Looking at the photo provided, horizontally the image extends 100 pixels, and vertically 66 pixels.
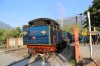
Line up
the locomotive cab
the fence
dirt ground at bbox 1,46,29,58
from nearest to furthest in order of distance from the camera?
the locomotive cab
dirt ground at bbox 1,46,29,58
the fence

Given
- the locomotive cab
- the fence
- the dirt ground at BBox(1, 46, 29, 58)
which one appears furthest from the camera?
the fence

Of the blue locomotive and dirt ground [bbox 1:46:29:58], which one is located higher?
the blue locomotive

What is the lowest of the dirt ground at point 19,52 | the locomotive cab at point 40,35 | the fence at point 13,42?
the dirt ground at point 19,52

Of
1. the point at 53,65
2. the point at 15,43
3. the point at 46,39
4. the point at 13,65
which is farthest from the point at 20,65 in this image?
the point at 15,43

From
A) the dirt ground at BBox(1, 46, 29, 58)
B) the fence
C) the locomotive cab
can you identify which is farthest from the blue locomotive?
the fence

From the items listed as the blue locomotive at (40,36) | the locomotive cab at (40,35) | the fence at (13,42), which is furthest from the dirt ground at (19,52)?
the fence at (13,42)

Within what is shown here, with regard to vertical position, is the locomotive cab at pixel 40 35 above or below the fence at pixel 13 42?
above

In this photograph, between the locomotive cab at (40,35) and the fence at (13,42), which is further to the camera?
the fence at (13,42)

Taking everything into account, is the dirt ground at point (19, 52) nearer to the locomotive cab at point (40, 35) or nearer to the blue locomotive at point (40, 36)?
the blue locomotive at point (40, 36)

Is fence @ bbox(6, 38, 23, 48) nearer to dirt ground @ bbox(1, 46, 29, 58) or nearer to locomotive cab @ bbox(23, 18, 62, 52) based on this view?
dirt ground @ bbox(1, 46, 29, 58)

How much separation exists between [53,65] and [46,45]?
3.35 metres

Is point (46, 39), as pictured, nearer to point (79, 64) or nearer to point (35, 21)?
point (35, 21)

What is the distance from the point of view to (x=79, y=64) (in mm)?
9961

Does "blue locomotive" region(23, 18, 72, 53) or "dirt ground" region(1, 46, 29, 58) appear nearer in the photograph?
"blue locomotive" region(23, 18, 72, 53)
